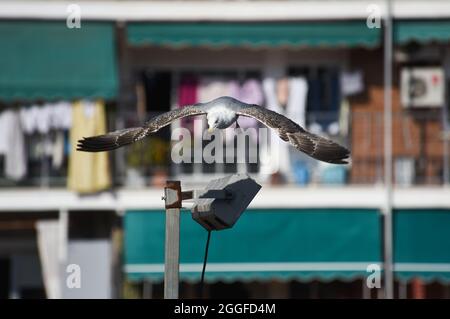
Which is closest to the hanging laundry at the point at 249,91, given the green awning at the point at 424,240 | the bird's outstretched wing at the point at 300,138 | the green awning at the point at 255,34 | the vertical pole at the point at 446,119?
the green awning at the point at 255,34

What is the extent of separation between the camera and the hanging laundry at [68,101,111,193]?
1603 cm

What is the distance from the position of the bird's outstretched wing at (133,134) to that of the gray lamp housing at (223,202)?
98 centimetres

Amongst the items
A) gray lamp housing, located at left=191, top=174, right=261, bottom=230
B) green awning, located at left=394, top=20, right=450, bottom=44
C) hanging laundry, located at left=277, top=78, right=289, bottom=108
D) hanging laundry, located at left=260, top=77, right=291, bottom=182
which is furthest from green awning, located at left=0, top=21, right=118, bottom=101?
gray lamp housing, located at left=191, top=174, right=261, bottom=230

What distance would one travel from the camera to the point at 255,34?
1617 centimetres

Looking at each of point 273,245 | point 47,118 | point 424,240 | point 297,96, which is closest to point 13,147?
point 47,118

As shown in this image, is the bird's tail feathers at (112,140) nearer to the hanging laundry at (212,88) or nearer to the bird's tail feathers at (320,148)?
the bird's tail feathers at (320,148)

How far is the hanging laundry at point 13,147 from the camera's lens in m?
16.2

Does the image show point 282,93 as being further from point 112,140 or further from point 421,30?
point 112,140

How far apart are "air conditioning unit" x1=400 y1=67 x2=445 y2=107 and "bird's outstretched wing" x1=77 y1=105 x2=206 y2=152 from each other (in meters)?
7.56

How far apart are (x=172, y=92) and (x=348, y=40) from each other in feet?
7.52

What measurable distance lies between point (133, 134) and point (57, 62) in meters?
6.47

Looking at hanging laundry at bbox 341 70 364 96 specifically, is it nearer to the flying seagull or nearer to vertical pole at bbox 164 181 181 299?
the flying seagull
